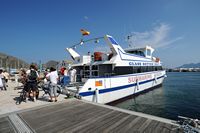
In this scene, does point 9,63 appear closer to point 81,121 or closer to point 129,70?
point 129,70

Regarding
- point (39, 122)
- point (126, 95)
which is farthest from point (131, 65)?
point (39, 122)

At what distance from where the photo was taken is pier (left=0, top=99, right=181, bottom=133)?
3.83 metres

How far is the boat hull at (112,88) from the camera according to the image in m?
8.82

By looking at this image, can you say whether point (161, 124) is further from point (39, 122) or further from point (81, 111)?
point (39, 122)

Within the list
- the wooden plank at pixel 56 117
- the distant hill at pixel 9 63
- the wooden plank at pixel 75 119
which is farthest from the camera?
the distant hill at pixel 9 63

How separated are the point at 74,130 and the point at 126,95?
8.73 meters

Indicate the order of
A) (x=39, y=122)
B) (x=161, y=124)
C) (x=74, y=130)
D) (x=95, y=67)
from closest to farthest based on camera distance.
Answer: (x=74, y=130) < (x=161, y=124) < (x=39, y=122) < (x=95, y=67)

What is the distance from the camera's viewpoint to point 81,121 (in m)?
4.40

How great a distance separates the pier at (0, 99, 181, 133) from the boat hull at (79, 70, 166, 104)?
321 cm

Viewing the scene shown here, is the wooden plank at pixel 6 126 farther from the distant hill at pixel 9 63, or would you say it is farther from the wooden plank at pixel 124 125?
the distant hill at pixel 9 63

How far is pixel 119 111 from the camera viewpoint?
5.32 metres

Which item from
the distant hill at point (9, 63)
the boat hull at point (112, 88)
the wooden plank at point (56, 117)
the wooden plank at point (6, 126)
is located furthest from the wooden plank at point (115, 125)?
the distant hill at point (9, 63)

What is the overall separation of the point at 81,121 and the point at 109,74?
6.59 meters

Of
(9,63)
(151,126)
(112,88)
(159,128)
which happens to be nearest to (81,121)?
(151,126)
